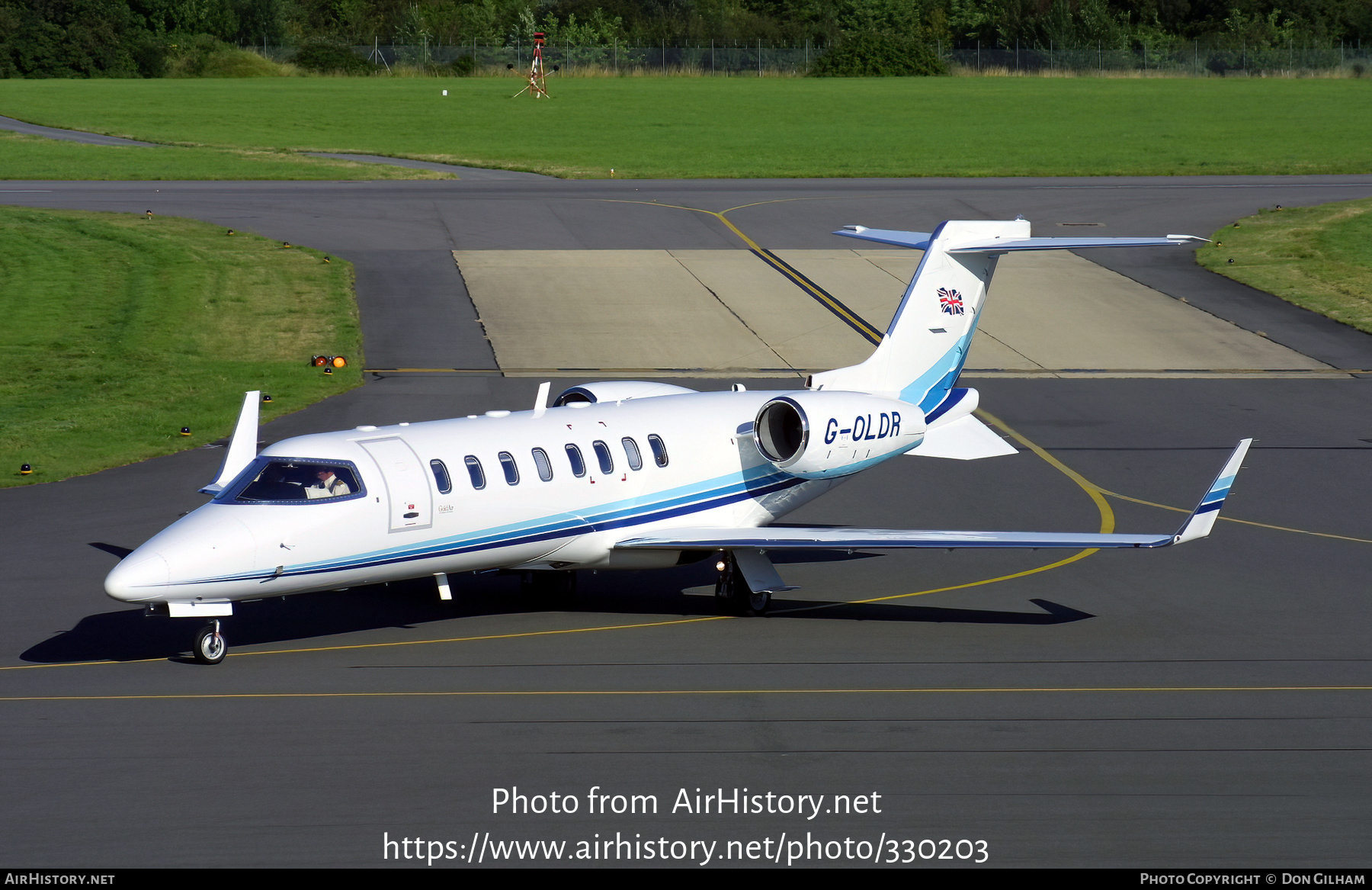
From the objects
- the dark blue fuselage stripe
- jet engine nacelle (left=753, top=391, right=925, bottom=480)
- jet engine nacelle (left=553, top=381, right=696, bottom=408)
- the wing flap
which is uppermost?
jet engine nacelle (left=553, top=381, right=696, bottom=408)

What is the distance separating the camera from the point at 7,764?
1493 centimetres

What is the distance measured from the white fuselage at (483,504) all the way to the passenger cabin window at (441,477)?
20 millimetres

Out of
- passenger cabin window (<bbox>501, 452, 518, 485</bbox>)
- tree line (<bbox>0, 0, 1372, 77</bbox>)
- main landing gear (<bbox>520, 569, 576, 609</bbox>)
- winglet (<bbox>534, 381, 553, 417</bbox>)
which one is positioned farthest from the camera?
tree line (<bbox>0, 0, 1372, 77</bbox>)

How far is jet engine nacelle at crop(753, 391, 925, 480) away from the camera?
2138 cm

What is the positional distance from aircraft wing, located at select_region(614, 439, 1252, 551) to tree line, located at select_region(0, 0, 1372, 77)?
120m

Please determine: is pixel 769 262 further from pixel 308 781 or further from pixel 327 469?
pixel 308 781

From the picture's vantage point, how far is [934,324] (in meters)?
24.5

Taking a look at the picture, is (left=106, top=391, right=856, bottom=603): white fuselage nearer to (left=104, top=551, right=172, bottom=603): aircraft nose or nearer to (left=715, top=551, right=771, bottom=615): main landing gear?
(left=104, top=551, right=172, bottom=603): aircraft nose

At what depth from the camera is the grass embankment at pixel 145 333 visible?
30.4 metres

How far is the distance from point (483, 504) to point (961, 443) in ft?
28.4

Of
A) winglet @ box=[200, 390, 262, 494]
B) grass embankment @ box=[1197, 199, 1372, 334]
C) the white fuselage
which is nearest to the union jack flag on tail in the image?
the white fuselage

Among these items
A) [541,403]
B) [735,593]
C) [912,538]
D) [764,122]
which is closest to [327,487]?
[541,403]

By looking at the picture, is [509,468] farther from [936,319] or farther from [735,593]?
[936,319]

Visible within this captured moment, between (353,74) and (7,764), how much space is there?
128497 millimetres
